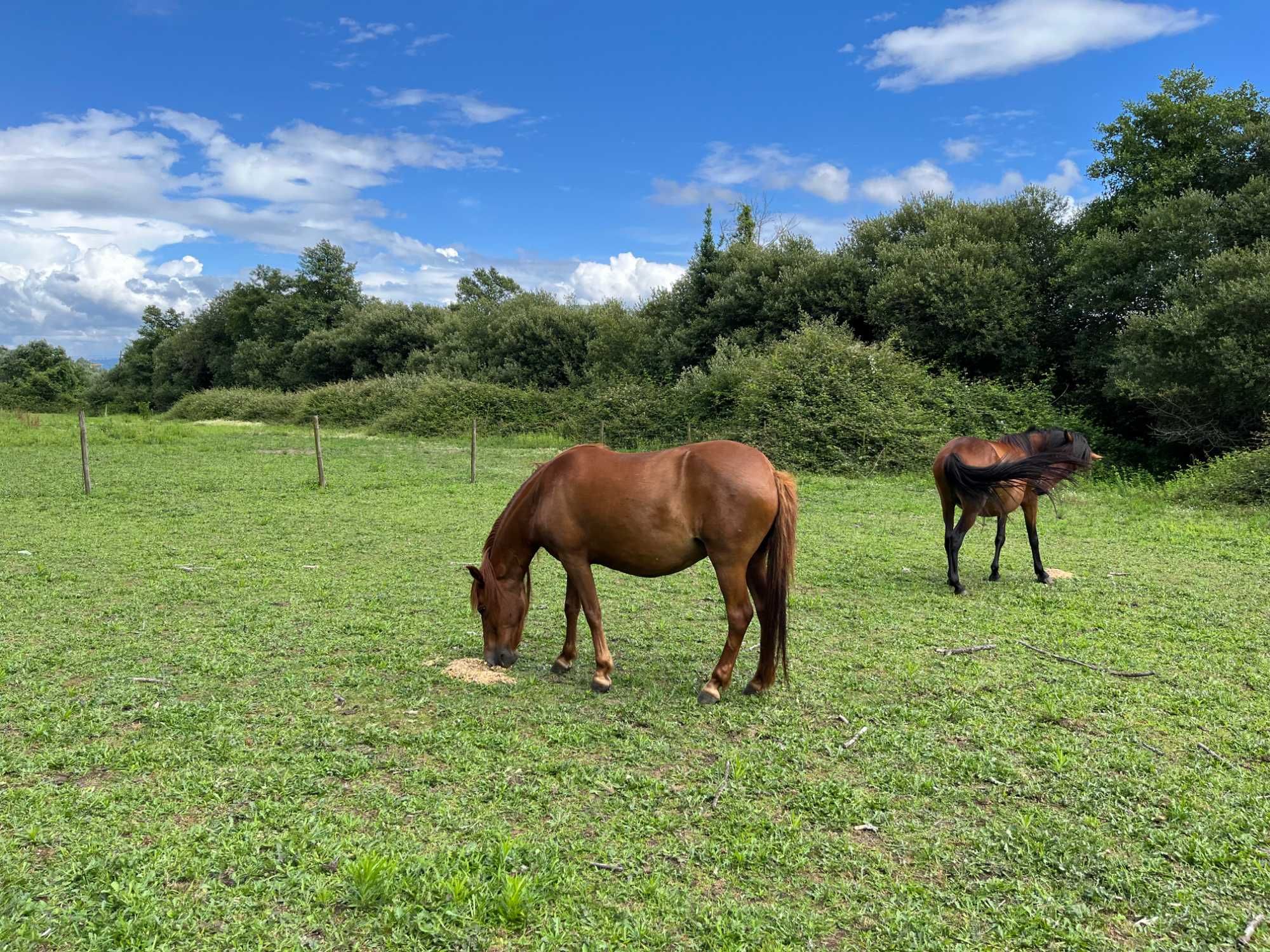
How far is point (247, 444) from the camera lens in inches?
863

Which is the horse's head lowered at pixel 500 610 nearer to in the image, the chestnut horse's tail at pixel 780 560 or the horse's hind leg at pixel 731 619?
the horse's hind leg at pixel 731 619

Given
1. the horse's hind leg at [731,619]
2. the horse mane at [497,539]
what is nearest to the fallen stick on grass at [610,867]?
the horse's hind leg at [731,619]

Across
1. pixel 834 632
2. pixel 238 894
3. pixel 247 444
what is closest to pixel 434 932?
pixel 238 894

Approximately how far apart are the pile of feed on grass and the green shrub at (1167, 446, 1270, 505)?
12217mm

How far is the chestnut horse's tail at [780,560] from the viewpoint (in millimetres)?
4535

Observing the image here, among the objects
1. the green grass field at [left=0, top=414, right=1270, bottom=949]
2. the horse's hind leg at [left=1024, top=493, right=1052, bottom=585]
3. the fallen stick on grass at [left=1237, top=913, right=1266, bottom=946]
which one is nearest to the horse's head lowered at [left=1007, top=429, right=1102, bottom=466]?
the horse's hind leg at [left=1024, top=493, right=1052, bottom=585]

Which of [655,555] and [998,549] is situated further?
[998,549]

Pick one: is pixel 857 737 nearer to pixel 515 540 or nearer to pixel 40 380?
pixel 515 540

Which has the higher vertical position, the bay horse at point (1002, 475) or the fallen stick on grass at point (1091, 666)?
the bay horse at point (1002, 475)

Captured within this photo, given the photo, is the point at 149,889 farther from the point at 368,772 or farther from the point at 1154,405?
the point at 1154,405

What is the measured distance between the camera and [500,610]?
5.00 metres

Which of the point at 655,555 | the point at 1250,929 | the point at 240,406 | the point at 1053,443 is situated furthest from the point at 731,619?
the point at 240,406

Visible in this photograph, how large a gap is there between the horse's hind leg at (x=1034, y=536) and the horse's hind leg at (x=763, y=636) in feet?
13.4

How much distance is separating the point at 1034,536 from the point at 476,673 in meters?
5.63
